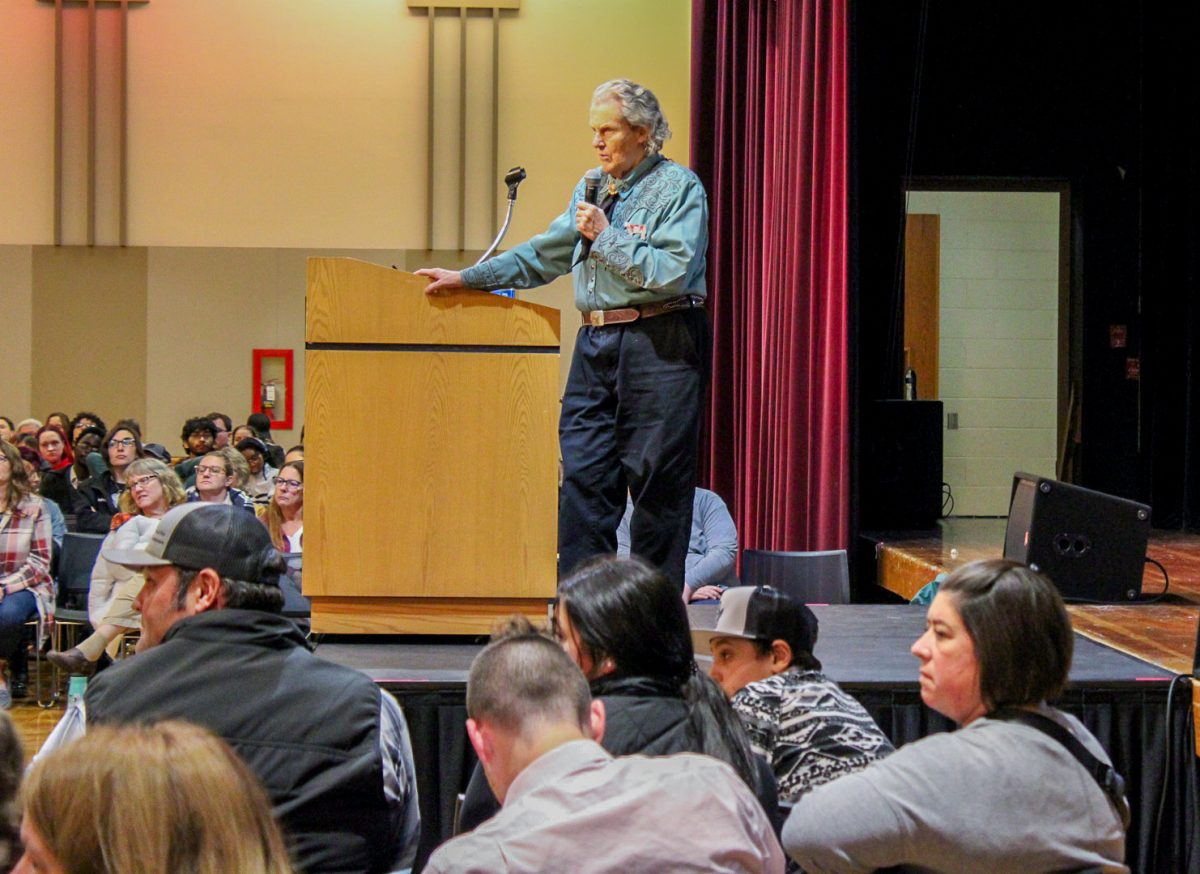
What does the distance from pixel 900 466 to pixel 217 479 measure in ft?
10.8

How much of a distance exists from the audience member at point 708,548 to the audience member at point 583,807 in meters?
3.45

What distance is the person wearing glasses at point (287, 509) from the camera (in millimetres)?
5227

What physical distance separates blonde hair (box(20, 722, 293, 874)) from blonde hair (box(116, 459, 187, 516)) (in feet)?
14.9

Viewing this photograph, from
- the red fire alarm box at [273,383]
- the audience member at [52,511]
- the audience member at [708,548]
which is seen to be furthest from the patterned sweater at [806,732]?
the red fire alarm box at [273,383]

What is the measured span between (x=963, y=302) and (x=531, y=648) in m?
7.87

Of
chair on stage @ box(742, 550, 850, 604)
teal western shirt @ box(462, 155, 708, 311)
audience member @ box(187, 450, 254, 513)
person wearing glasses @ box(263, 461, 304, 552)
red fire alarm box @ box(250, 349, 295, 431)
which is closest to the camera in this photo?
teal western shirt @ box(462, 155, 708, 311)

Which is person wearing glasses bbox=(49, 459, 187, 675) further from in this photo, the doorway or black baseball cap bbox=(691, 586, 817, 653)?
the doorway

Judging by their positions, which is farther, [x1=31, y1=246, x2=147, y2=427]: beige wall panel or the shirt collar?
[x1=31, y1=246, x2=147, y2=427]: beige wall panel

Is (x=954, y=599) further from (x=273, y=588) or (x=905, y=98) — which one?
(x=905, y=98)

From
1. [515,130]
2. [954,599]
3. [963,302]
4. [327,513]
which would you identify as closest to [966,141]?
[963,302]

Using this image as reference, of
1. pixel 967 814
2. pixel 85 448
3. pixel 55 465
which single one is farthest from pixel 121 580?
pixel 967 814

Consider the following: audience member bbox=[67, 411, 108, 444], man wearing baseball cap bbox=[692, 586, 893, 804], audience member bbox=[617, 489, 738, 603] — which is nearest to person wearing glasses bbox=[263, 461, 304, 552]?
audience member bbox=[617, 489, 738, 603]

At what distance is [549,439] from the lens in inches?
123

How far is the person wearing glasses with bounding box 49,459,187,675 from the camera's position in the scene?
5496 mm
